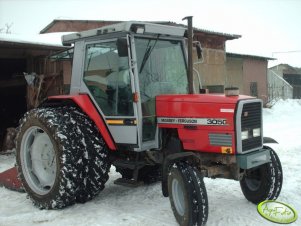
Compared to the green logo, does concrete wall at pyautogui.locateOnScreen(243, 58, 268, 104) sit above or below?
above

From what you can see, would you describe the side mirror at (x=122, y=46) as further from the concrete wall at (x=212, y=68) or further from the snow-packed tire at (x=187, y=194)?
the concrete wall at (x=212, y=68)

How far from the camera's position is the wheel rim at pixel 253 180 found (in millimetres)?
4996

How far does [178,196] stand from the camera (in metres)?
4.36

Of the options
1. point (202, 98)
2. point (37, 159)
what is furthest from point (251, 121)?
point (37, 159)

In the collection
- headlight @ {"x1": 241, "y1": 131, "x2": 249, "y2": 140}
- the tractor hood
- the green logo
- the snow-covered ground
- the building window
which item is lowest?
the snow-covered ground

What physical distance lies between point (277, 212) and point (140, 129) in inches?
71.3

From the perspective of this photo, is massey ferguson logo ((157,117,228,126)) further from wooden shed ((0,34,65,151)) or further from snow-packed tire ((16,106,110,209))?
wooden shed ((0,34,65,151))

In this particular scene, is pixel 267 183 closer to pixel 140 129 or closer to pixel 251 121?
pixel 251 121

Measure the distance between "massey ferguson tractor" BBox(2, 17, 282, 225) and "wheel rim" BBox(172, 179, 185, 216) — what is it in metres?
0.01

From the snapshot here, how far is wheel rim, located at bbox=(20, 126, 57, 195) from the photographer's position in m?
5.42

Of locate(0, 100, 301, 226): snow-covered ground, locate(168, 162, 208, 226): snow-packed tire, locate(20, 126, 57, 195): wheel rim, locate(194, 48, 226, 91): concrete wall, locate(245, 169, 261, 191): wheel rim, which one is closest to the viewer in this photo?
locate(168, 162, 208, 226): snow-packed tire

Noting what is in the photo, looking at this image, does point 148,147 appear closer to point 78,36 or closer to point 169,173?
point 169,173

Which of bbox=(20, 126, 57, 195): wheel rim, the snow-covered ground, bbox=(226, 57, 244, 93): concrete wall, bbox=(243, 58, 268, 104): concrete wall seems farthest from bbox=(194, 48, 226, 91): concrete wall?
bbox=(20, 126, 57, 195): wheel rim

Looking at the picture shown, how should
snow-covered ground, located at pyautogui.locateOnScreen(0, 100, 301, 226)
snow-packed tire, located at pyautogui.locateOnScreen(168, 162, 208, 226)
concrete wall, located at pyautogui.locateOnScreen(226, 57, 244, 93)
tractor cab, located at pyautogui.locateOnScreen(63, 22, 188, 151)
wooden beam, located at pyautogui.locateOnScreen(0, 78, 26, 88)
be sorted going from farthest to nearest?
concrete wall, located at pyautogui.locateOnScreen(226, 57, 244, 93)
wooden beam, located at pyautogui.locateOnScreen(0, 78, 26, 88)
tractor cab, located at pyautogui.locateOnScreen(63, 22, 188, 151)
snow-covered ground, located at pyautogui.locateOnScreen(0, 100, 301, 226)
snow-packed tire, located at pyautogui.locateOnScreen(168, 162, 208, 226)
